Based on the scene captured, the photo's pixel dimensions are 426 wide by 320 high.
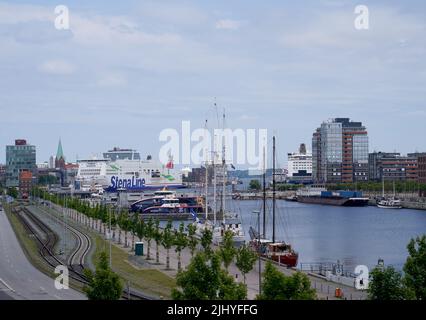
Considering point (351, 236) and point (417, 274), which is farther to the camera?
point (351, 236)

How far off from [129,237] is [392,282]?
3013cm

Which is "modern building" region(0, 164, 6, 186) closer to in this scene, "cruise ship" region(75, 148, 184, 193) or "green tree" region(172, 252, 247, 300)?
"cruise ship" region(75, 148, 184, 193)

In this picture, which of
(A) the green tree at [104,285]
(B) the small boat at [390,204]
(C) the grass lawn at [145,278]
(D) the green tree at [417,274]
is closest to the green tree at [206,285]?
(A) the green tree at [104,285]

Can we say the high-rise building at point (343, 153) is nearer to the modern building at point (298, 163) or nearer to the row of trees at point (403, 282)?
the modern building at point (298, 163)

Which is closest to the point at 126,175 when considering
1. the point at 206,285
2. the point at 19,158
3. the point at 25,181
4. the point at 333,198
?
the point at 333,198

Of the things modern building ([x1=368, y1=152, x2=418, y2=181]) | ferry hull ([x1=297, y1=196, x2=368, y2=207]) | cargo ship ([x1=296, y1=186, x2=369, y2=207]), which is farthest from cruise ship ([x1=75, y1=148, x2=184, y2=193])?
modern building ([x1=368, y1=152, x2=418, y2=181])

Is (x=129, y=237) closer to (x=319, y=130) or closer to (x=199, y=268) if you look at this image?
(x=199, y=268)

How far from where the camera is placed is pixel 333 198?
93438 mm

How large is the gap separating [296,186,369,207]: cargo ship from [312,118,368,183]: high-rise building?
628 inches

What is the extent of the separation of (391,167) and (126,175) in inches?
1664

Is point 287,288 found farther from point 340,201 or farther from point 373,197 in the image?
point 373,197

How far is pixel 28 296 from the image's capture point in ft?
64.3

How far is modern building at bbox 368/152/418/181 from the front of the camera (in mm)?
118250
